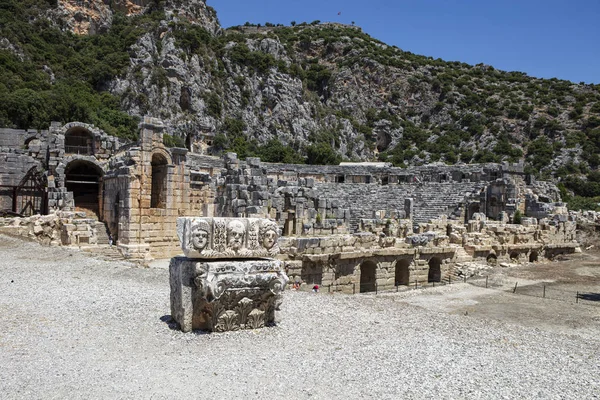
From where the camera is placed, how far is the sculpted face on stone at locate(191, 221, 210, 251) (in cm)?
661

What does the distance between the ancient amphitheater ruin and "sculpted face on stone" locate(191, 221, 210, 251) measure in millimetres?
7085

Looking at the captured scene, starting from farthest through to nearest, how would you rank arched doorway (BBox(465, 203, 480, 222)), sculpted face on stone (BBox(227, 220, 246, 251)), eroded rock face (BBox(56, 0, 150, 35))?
eroded rock face (BBox(56, 0, 150, 35))
arched doorway (BBox(465, 203, 480, 222))
sculpted face on stone (BBox(227, 220, 246, 251))

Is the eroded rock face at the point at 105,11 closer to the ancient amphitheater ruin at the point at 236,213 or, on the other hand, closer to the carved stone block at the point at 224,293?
the ancient amphitheater ruin at the point at 236,213

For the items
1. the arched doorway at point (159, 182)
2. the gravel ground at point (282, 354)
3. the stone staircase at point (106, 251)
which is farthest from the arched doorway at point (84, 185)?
the gravel ground at point (282, 354)

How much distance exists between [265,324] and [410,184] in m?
28.2

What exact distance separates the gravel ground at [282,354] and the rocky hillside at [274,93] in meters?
31.6

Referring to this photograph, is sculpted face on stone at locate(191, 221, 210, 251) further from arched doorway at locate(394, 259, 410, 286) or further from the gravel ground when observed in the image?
arched doorway at locate(394, 259, 410, 286)

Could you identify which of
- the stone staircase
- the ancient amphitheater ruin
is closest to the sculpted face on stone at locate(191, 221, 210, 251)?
the ancient amphitheater ruin

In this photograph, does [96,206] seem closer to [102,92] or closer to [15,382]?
[15,382]

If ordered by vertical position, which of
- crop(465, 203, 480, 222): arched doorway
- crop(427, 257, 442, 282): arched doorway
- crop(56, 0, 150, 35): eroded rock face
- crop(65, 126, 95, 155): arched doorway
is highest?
crop(56, 0, 150, 35): eroded rock face

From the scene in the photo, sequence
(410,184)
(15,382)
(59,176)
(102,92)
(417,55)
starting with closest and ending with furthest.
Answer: (15,382) → (59,176) → (410,184) → (102,92) → (417,55)

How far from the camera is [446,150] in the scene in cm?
6247

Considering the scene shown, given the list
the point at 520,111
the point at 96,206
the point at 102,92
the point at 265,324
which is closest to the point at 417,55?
the point at 520,111

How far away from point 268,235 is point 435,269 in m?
13.3
